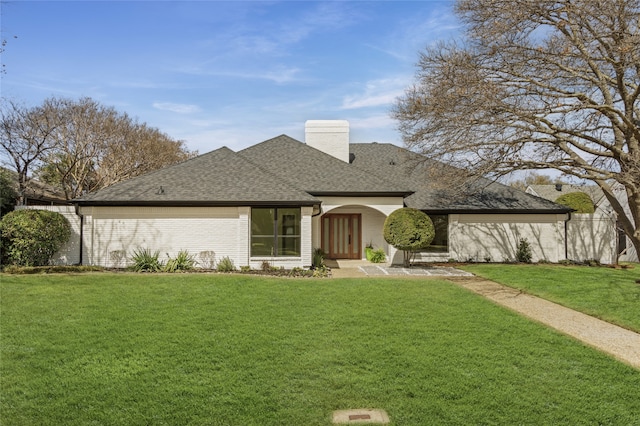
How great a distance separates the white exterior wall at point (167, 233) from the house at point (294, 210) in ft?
0.13

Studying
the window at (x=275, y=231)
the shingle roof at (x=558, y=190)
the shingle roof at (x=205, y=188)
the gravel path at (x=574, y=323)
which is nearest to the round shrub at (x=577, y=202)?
the shingle roof at (x=558, y=190)

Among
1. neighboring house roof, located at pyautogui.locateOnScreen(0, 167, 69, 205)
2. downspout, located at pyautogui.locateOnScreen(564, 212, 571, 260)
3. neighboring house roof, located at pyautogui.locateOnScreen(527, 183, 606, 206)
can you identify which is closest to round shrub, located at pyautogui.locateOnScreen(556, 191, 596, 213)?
downspout, located at pyautogui.locateOnScreen(564, 212, 571, 260)

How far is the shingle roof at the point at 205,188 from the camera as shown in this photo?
15.8m

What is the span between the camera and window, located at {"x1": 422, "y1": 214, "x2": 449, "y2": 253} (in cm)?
1944

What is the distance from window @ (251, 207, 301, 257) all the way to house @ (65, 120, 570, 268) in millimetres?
41

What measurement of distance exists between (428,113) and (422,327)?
303 inches

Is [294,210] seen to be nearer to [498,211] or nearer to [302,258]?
[302,258]

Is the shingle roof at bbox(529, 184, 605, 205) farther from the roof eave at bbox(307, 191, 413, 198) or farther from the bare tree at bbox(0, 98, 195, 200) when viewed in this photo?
the bare tree at bbox(0, 98, 195, 200)

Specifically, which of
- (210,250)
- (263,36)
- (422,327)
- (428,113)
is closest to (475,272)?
(428,113)

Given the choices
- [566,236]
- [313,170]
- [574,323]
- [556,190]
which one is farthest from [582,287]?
[556,190]

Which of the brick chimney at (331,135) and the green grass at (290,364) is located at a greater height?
the brick chimney at (331,135)

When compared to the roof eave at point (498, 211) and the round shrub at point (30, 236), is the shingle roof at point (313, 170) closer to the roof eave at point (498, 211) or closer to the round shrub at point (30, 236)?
the roof eave at point (498, 211)

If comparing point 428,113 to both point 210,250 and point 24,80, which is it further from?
point 24,80

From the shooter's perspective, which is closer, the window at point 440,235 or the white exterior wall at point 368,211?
the white exterior wall at point 368,211
